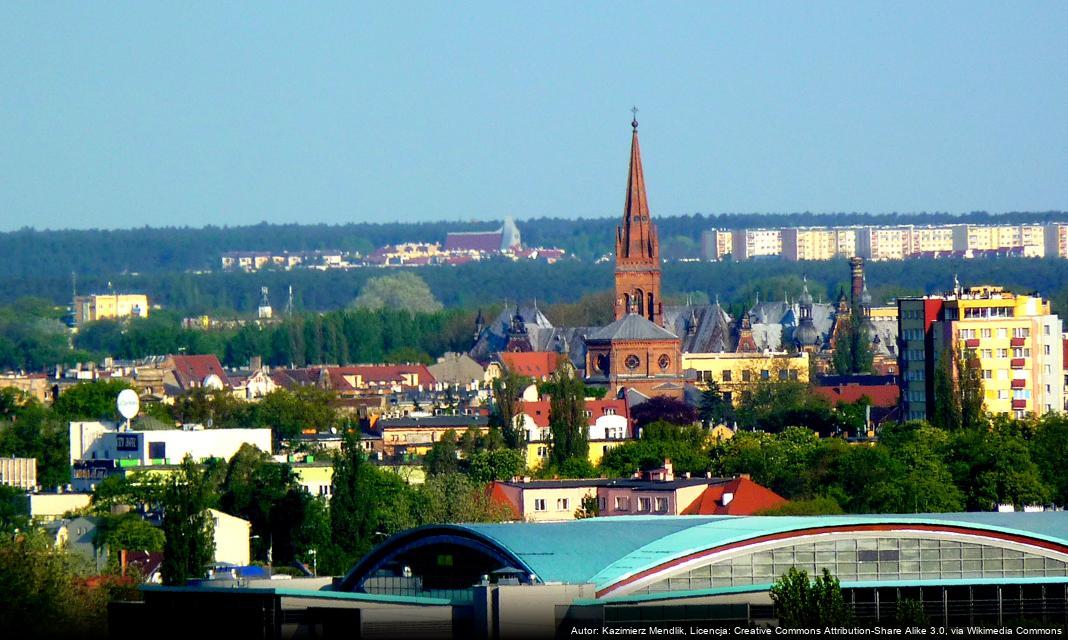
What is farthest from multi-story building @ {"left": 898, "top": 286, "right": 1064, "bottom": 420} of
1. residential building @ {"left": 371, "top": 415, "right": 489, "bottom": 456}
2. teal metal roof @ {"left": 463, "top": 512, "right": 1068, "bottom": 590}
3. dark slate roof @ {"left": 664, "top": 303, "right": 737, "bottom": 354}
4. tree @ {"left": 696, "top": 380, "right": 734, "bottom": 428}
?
teal metal roof @ {"left": 463, "top": 512, "right": 1068, "bottom": 590}

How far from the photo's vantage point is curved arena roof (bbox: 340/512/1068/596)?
47594 millimetres

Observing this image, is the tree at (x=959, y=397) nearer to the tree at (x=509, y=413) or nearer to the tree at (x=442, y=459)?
the tree at (x=509, y=413)

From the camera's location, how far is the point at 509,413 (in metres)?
107

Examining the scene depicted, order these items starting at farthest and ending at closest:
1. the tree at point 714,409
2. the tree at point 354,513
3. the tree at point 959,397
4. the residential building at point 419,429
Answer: the tree at point 714,409 → the residential building at point 419,429 → the tree at point 959,397 → the tree at point 354,513

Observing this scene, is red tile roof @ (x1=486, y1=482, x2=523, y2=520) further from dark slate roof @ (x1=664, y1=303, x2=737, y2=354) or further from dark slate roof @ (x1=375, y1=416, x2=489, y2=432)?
dark slate roof @ (x1=664, y1=303, x2=737, y2=354)

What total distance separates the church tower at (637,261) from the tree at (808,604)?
363ft

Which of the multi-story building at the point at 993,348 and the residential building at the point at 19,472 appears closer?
the residential building at the point at 19,472

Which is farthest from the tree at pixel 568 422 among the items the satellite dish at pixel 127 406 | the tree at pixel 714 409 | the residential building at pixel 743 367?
the residential building at pixel 743 367

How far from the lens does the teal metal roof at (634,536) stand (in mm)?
47594

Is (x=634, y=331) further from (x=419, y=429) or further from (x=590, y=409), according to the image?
(x=419, y=429)

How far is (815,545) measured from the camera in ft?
160

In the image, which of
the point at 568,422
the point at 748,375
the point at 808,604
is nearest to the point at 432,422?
the point at 568,422

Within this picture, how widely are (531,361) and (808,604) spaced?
121m

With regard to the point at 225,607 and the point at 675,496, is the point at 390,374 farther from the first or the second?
the point at 225,607
